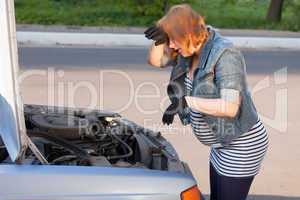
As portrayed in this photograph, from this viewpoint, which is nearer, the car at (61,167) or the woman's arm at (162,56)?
the car at (61,167)

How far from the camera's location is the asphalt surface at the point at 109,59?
39.2ft

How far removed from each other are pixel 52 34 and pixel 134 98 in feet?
27.8

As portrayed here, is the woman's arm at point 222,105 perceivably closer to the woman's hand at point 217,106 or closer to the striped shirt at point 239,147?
the woman's hand at point 217,106

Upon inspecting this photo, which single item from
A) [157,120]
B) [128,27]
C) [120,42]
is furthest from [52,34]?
[157,120]

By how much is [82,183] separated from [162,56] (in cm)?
103

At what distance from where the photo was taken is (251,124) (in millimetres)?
3096

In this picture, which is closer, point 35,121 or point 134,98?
point 35,121

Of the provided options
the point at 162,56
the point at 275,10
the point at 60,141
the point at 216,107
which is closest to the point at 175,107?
the point at 162,56

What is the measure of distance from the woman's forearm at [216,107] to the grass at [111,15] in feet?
63.2

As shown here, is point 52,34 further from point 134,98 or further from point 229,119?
point 229,119

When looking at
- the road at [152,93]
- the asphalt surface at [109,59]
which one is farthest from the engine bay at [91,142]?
the asphalt surface at [109,59]

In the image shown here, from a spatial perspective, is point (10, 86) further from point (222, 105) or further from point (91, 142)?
point (222, 105)

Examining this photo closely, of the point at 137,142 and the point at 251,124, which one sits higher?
the point at 251,124

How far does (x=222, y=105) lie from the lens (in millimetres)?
2881
